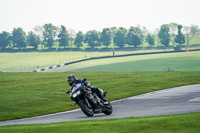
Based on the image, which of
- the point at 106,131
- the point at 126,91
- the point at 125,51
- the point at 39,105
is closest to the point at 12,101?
the point at 39,105

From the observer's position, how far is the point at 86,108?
21.0 m

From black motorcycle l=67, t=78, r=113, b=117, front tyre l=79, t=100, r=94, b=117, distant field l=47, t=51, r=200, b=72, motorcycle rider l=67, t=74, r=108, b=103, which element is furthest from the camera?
distant field l=47, t=51, r=200, b=72

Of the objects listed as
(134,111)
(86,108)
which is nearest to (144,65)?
(134,111)

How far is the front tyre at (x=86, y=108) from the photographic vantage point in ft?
68.2

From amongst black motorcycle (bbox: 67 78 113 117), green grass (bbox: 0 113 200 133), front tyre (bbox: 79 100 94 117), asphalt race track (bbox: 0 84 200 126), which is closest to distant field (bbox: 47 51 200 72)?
asphalt race track (bbox: 0 84 200 126)

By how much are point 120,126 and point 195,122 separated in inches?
96.5

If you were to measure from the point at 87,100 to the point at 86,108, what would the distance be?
0.36 meters

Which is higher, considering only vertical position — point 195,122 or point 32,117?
point 195,122

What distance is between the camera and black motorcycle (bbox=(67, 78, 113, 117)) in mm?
20500

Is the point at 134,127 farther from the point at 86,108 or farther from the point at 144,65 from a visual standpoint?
the point at 144,65

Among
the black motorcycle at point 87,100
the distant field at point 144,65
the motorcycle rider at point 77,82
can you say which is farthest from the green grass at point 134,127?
the distant field at point 144,65

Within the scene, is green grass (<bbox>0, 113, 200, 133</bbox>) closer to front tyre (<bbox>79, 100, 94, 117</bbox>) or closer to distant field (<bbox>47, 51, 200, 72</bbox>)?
front tyre (<bbox>79, 100, 94, 117</bbox>)

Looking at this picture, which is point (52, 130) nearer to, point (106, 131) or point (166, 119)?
point (106, 131)

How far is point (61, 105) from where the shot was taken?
29641 mm
